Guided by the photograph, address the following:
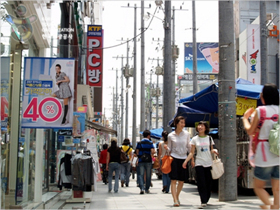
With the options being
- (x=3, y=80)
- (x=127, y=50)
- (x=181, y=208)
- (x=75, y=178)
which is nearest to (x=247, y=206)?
(x=181, y=208)

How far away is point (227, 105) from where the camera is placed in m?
9.06

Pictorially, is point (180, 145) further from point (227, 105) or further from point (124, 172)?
point (124, 172)

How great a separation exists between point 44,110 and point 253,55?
25938mm

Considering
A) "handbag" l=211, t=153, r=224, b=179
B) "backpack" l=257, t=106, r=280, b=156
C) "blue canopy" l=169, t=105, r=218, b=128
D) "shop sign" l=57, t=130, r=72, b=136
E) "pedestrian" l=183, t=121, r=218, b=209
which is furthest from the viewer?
"shop sign" l=57, t=130, r=72, b=136

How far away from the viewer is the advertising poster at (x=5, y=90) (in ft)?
21.9

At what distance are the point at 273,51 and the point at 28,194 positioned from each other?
2803cm

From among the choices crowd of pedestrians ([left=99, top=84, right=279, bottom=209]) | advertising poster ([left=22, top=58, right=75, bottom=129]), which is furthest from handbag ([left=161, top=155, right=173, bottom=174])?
advertising poster ([left=22, top=58, right=75, bottom=129])

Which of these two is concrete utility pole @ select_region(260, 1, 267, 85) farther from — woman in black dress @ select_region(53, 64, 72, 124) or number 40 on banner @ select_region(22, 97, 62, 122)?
number 40 on banner @ select_region(22, 97, 62, 122)

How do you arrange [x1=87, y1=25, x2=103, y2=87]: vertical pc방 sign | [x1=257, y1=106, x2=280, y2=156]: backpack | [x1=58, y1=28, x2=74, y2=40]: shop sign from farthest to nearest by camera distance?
[x1=87, y1=25, x2=103, y2=87]: vertical pc방 sign
[x1=58, y1=28, x2=74, y2=40]: shop sign
[x1=257, y1=106, x2=280, y2=156]: backpack

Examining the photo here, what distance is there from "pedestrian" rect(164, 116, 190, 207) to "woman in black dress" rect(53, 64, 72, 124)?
2209 mm

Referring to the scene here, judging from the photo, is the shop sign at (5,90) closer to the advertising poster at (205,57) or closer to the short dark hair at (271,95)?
the short dark hair at (271,95)

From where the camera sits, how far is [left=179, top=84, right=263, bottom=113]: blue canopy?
1076 cm

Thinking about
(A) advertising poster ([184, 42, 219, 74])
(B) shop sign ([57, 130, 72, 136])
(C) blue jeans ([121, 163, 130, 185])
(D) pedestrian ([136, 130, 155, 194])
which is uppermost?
(A) advertising poster ([184, 42, 219, 74])

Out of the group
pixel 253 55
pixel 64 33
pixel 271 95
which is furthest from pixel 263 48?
pixel 271 95
